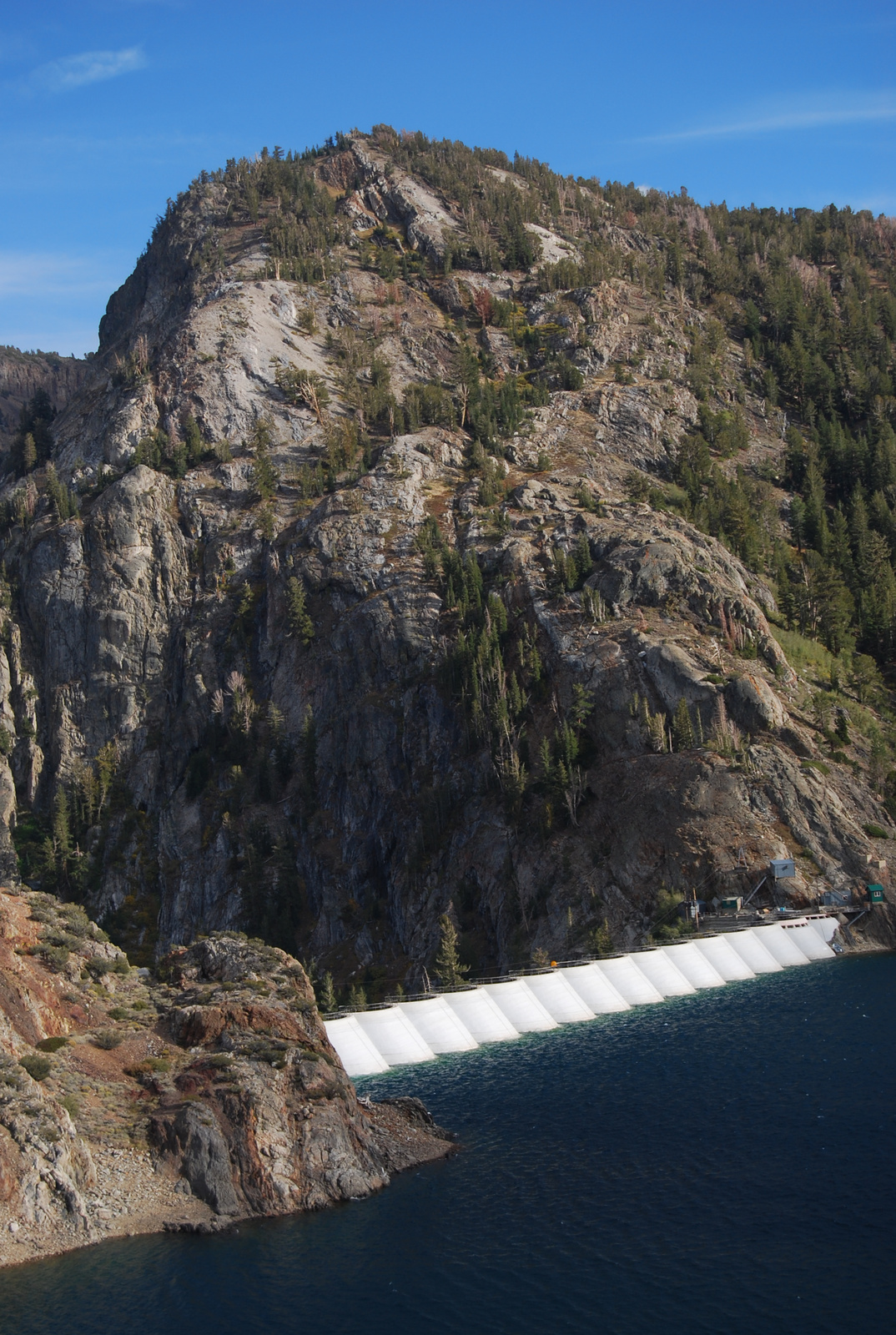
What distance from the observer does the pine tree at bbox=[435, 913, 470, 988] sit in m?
114

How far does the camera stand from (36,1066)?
192 ft

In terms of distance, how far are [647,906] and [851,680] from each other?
48.2 metres

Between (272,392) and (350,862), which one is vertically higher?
(272,392)

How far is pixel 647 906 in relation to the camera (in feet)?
376

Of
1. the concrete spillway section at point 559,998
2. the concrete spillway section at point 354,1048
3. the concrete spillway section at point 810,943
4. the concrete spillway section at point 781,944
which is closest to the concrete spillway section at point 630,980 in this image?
the concrete spillway section at point 559,998

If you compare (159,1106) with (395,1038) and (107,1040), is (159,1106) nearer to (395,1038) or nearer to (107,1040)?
(107,1040)

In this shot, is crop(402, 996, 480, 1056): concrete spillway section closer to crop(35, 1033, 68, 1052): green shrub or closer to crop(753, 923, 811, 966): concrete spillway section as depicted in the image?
crop(753, 923, 811, 966): concrete spillway section

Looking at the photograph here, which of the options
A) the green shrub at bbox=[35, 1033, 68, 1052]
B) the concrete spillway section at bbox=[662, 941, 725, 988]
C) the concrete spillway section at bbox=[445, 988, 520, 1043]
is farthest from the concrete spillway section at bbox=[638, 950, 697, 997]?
the green shrub at bbox=[35, 1033, 68, 1052]

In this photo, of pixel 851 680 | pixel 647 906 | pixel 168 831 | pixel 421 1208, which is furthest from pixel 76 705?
pixel 421 1208

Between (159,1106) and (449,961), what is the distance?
186ft

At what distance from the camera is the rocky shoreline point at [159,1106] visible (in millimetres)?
54188

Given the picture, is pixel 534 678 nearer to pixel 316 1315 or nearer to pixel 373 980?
pixel 373 980

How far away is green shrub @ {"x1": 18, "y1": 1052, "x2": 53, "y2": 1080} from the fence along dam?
27187mm

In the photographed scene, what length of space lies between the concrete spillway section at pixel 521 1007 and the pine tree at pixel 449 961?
555 inches
